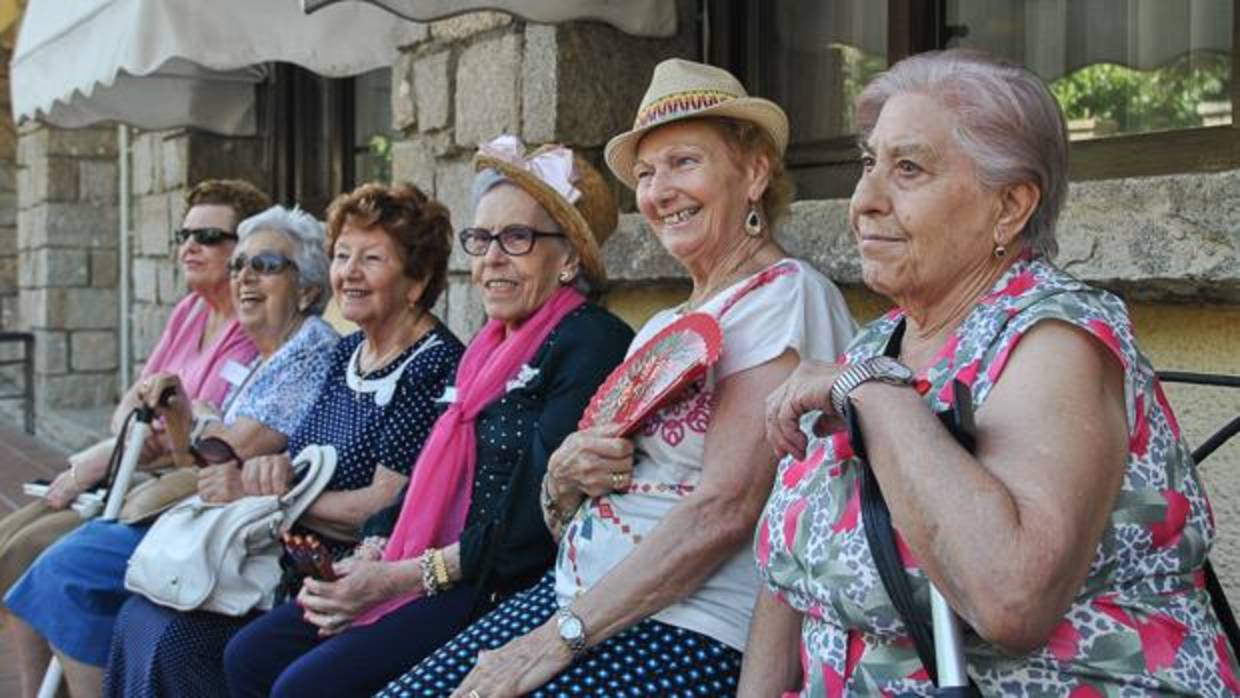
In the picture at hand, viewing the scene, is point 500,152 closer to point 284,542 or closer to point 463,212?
point 284,542

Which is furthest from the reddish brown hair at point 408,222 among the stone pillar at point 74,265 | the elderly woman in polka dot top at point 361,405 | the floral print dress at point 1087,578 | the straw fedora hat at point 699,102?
the stone pillar at point 74,265

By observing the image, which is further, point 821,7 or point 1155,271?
point 821,7

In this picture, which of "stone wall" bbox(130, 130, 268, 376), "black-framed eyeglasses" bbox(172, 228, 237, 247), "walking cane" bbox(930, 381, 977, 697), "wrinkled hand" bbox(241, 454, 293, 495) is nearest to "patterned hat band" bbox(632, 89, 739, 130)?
"walking cane" bbox(930, 381, 977, 697)

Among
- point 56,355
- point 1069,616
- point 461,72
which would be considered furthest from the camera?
point 56,355

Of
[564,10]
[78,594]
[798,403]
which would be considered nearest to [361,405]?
[78,594]

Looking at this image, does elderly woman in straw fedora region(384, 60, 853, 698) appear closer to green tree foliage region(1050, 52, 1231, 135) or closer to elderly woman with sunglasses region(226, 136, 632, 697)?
elderly woman with sunglasses region(226, 136, 632, 697)

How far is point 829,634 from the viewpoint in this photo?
6.35ft

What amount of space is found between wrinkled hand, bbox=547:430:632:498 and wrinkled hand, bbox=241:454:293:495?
3.94 ft

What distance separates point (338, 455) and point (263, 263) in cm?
101

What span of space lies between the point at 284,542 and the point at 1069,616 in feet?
6.73

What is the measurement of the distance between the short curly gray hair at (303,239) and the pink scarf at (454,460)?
142 cm

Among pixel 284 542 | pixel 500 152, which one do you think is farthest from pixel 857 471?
pixel 284 542

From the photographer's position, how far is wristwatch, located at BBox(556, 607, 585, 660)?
2.44 meters

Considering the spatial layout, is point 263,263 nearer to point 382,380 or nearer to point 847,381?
point 382,380
